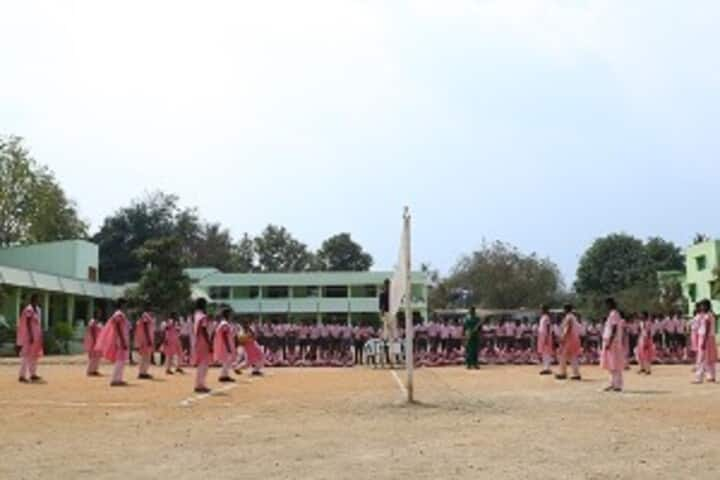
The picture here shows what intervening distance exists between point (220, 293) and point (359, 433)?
68225mm

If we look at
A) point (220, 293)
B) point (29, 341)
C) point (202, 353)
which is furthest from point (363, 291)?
point (202, 353)

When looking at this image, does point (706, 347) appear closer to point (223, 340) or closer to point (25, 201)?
point (223, 340)

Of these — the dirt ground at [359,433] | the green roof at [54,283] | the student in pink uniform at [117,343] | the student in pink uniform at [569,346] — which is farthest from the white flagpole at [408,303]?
the green roof at [54,283]

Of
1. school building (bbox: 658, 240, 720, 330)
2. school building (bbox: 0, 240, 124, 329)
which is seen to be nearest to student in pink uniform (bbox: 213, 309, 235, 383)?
school building (bbox: 0, 240, 124, 329)

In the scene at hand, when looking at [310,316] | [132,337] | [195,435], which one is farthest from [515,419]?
[310,316]

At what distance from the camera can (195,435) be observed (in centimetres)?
1173

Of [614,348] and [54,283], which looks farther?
[54,283]

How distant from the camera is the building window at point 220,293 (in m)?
78.9

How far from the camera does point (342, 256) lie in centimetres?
10000

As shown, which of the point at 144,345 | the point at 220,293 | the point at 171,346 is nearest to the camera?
the point at 144,345

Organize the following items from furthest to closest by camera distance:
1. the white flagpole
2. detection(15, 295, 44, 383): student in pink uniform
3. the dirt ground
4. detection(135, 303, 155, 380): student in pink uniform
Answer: detection(135, 303, 155, 380): student in pink uniform → detection(15, 295, 44, 383): student in pink uniform → the white flagpole → the dirt ground

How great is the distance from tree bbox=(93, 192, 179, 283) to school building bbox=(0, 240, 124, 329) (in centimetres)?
1375

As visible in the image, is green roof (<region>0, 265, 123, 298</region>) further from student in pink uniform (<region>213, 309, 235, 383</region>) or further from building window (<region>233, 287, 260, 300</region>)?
student in pink uniform (<region>213, 309, 235, 383</region>)

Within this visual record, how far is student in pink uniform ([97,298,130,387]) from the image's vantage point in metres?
20.9
